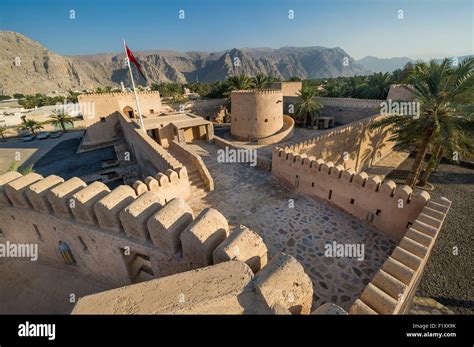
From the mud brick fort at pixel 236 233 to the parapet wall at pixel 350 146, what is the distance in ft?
0.32

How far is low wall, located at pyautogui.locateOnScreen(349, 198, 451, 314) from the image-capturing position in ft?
11.0

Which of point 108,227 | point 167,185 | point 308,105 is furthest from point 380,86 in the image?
point 108,227

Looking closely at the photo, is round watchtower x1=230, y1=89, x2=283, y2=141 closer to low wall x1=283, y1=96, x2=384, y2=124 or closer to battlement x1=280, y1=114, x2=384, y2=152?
battlement x1=280, y1=114, x2=384, y2=152

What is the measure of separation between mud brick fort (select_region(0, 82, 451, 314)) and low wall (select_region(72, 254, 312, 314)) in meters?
0.01

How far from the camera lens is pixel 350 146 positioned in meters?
14.6

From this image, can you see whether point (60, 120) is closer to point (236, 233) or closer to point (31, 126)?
point (31, 126)

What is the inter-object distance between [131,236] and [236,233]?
7.96ft

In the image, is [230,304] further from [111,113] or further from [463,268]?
[111,113]

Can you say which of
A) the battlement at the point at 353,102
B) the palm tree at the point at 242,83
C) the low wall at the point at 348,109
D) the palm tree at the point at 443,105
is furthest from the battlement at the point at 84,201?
the battlement at the point at 353,102

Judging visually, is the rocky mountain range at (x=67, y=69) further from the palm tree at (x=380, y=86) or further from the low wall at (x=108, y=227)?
the low wall at (x=108, y=227)

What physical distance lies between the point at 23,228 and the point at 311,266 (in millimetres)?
8442

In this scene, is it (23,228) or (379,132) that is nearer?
(23,228)

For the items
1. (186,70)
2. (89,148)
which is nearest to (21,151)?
(89,148)

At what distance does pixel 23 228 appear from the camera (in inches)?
241
